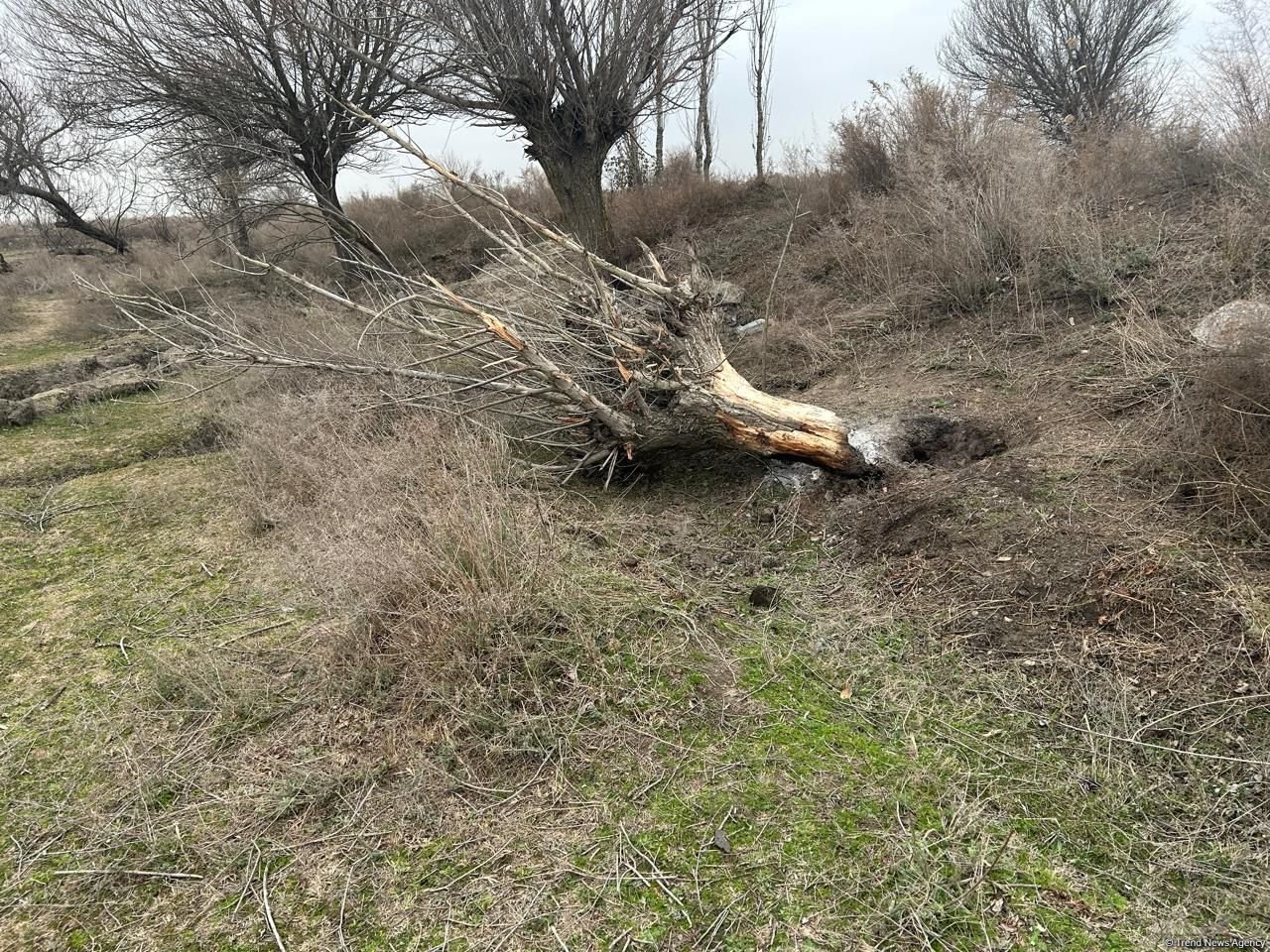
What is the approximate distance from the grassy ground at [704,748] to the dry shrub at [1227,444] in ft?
0.57

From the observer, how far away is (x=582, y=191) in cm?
920

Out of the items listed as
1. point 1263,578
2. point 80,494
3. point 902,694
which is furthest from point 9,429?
point 1263,578

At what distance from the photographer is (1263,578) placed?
2512 mm

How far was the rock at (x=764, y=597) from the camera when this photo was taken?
10.6ft

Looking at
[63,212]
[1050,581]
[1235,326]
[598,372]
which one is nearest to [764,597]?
[1050,581]

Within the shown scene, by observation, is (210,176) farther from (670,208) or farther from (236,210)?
(670,208)

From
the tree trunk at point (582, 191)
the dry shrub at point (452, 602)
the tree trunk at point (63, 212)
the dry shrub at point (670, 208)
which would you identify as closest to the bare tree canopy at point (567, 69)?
the tree trunk at point (582, 191)

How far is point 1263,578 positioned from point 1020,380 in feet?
8.24

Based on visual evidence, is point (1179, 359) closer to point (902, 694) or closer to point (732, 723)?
point (902, 694)

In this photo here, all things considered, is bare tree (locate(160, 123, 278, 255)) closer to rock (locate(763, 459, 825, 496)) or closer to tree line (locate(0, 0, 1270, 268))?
tree line (locate(0, 0, 1270, 268))

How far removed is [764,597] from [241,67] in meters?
11.1

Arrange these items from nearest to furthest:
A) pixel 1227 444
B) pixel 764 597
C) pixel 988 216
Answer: pixel 1227 444 < pixel 764 597 < pixel 988 216

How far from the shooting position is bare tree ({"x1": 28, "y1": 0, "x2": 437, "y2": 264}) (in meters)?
9.36

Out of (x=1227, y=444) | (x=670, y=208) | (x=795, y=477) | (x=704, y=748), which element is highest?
(x=670, y=208)
